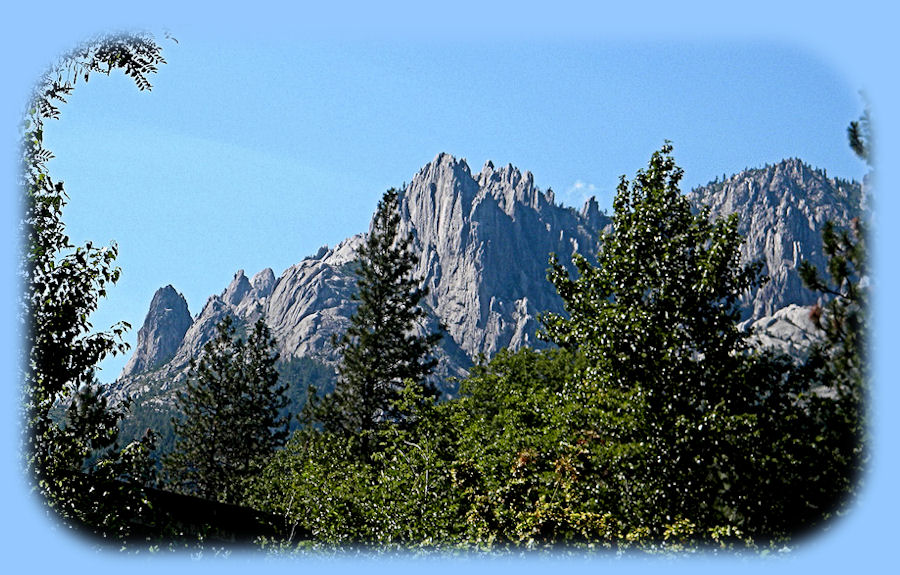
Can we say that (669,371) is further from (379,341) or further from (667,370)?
(379,341)

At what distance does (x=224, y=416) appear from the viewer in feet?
133

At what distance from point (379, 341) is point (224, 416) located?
12.9m

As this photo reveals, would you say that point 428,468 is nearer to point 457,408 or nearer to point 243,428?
point 457,408

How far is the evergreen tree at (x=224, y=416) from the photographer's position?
133 ft

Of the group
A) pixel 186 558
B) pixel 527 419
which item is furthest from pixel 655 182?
pixel 186 558

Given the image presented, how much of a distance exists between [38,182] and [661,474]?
9.39 metres

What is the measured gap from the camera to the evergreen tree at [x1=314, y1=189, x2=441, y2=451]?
108ft

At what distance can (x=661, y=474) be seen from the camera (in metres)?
11.4

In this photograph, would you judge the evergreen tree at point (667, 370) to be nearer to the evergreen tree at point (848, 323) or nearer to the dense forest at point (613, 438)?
the dense forest at point (613, 438)

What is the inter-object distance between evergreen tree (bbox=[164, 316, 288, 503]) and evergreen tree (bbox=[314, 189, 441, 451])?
27.2 ft

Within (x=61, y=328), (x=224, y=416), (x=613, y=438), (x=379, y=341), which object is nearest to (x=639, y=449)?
(x=613, y=438)

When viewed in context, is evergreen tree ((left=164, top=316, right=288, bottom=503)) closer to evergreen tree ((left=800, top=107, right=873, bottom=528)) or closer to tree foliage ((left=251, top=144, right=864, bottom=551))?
tree foliage ((left=251, top=144, right=864, bottom=551))

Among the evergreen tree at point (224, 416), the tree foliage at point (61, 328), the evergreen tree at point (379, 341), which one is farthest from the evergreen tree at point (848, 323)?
the evergreen tree at point (224, 416)

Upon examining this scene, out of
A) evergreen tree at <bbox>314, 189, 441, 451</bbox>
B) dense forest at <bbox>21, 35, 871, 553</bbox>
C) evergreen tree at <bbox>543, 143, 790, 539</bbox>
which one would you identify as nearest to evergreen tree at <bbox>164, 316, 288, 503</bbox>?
evergreen tree at <bbox>314, 189, 441, 451</bbox>
